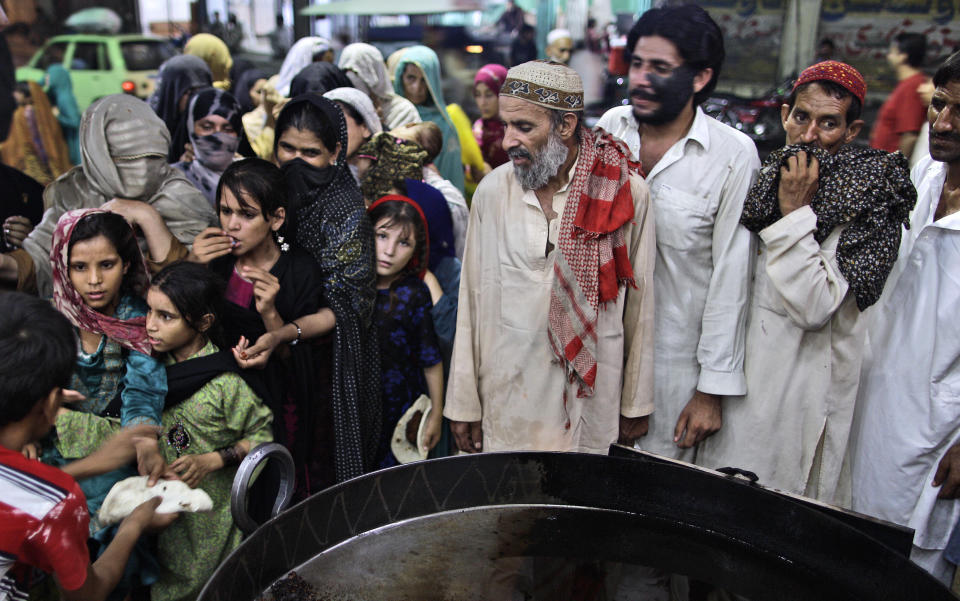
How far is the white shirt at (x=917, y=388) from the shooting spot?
225 cm

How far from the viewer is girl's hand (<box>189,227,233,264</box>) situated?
2434 mm

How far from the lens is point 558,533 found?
163cm

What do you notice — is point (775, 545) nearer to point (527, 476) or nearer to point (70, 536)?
point (527, 476)

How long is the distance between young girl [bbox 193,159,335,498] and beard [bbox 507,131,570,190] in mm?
844

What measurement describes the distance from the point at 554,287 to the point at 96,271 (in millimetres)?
1410

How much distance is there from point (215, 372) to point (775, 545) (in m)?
1.65

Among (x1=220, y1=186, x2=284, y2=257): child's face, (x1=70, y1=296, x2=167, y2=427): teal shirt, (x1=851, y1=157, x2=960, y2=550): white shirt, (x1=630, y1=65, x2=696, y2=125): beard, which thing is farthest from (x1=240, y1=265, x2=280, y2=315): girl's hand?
(x1=851, y1=157, x2=960, y2=550): white shirt

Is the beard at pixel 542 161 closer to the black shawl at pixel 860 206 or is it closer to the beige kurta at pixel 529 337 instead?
the beige kurta at pixel 529 337

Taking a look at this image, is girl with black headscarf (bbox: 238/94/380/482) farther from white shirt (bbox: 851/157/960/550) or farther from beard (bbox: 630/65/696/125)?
white shirt (bbox: 851/157/960/550)

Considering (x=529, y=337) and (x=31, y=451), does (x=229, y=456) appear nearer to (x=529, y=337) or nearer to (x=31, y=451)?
(x=31, y=451)

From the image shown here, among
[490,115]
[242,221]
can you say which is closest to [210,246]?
[242,221]

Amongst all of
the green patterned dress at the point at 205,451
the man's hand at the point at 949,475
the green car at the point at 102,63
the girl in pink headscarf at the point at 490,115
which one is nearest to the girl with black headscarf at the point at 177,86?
the girl in pink headscarf at the point at 490,115

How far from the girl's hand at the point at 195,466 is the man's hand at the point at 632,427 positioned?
129cm

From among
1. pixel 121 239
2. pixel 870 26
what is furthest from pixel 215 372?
pixel 870 26
